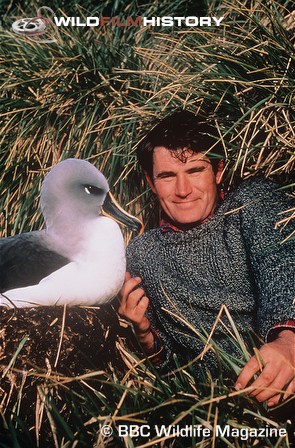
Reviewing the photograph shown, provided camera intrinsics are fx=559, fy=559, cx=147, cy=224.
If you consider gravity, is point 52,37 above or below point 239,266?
above

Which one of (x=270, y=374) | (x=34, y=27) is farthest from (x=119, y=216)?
(x=34, y=27)

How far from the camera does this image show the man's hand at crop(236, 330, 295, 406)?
1017mm

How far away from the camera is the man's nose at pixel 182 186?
1469mm

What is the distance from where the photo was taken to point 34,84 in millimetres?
1871

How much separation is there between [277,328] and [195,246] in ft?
1.38

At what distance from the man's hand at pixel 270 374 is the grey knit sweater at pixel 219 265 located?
0.19 meters

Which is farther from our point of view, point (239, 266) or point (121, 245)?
point (239, 266)

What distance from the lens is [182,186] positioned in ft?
4.82

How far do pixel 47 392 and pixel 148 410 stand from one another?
9.5 inches

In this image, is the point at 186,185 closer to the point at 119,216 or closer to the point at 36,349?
the point at 119,216

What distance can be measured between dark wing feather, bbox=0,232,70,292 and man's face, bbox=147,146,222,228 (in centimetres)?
38

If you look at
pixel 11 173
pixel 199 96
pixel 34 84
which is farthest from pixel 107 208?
pixel 34 84

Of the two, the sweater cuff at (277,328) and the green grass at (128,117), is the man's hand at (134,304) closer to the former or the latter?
the green grass at (128,117)

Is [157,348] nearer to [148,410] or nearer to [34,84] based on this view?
[148,410]
